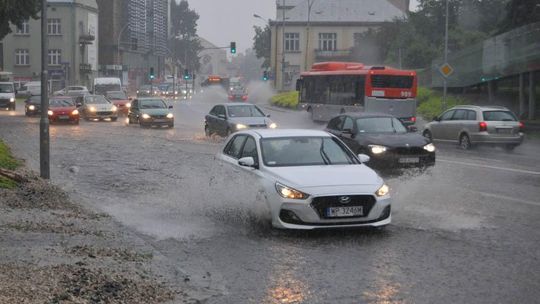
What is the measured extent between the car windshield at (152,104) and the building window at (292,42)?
57.9 meters

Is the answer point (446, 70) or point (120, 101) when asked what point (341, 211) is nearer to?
point (446, 70)

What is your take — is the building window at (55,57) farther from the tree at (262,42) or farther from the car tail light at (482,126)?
the car tail light at (482,126)

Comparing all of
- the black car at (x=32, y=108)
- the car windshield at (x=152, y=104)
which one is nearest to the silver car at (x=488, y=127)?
the car windshield at (x=152, y=104)

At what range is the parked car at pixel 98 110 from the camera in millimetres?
45281

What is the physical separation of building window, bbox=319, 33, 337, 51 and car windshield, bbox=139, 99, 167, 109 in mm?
59335

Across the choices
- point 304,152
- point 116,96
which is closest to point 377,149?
point 304,152

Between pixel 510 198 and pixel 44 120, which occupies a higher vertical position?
pixel 44 120

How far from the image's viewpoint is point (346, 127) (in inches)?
771

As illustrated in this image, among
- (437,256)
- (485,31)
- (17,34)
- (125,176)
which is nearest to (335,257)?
(437,256)

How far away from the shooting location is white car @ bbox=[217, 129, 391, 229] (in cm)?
1016

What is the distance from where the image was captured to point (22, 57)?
9138cm

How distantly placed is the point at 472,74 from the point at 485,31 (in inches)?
1263

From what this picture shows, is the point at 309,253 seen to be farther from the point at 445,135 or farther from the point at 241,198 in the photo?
the point at 445,135

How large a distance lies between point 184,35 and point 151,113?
453ft
